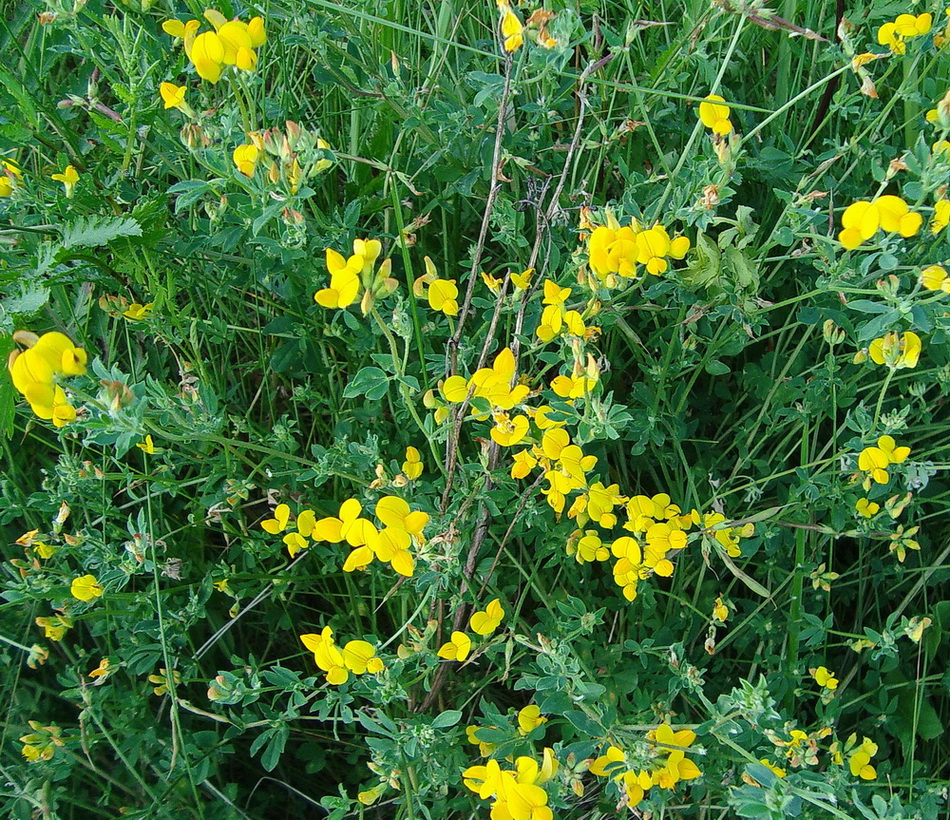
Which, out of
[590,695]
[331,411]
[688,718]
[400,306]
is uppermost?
[400,306]

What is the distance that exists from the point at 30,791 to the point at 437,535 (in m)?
0.76

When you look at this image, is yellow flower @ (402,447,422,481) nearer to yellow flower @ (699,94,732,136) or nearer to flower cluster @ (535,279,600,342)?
flower cluster @ (535,279,600,342)

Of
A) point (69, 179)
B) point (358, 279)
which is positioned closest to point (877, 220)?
point (358, 279)

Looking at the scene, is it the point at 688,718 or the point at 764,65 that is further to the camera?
the point at 764,65

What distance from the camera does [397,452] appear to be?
1435mm

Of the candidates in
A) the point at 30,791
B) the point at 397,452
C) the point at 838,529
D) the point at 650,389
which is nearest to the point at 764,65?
the point at 650,389

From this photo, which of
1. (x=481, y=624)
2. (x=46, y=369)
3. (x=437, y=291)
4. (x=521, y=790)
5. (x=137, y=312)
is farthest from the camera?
(x=137, y=312)

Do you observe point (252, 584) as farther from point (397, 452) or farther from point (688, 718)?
point (688, 718)

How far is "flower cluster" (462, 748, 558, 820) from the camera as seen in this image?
991mm

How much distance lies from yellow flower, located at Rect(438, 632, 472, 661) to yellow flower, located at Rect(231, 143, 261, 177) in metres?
0.65

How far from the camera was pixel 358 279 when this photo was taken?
37.7 inches

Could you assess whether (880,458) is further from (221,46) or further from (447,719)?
(221,46)

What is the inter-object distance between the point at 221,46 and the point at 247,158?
0.42ft

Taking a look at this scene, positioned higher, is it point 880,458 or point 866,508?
point 880,458
